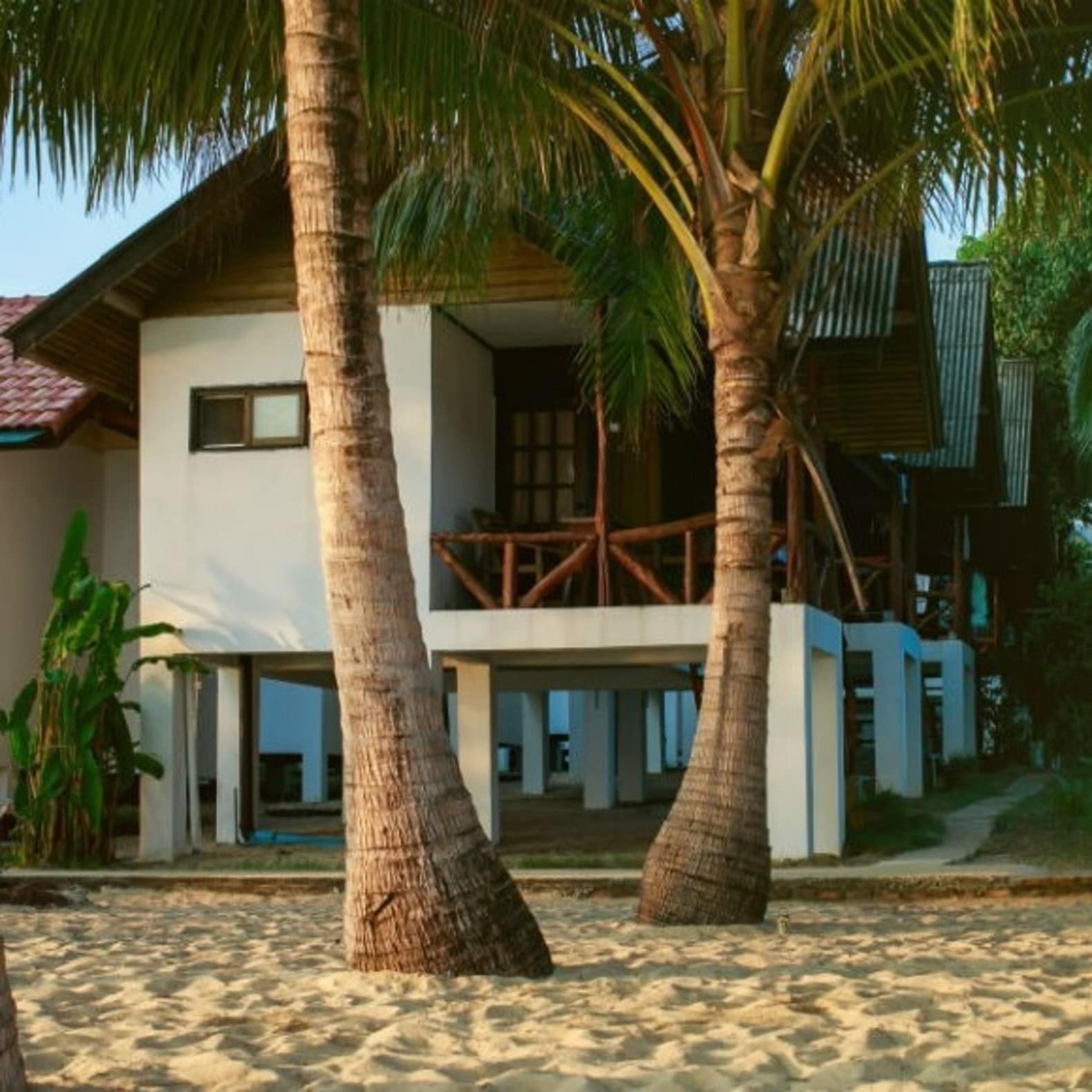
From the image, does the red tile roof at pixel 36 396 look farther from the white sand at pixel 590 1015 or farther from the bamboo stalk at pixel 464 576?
the white sand at pixel 590 1015

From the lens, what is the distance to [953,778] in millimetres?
26766

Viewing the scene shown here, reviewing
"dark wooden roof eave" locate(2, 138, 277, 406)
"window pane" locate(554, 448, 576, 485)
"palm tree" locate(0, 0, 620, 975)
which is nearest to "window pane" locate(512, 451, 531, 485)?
"window pane" locate(554, 448, 576, 485)

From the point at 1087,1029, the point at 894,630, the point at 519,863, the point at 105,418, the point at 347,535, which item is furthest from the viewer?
the point at 894,630

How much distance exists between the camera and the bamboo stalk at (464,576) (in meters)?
17.1

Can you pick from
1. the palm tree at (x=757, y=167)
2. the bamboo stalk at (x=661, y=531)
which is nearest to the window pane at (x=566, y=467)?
the bamboo stalk at (x=661, y=531)

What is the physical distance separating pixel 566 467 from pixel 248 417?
10.0ft

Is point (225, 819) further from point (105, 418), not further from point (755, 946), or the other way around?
point (755, 946)

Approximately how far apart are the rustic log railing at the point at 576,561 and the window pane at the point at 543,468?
1095 mm

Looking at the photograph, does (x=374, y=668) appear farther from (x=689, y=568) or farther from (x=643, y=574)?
(x=643, y=574)

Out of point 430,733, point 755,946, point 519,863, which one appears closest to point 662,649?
point 519,863

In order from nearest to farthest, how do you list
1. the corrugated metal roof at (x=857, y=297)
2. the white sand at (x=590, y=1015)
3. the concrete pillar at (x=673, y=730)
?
the white sand at (x=590, y=1015)
the corrugated metal roof at (x=857, y=297)
the concrete pillar at (x=673, y=730)

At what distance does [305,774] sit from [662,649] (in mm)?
10594

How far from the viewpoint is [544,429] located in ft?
63.4

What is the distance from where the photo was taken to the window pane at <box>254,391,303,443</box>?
17.9 m
